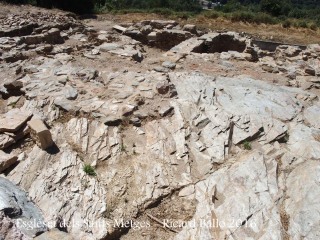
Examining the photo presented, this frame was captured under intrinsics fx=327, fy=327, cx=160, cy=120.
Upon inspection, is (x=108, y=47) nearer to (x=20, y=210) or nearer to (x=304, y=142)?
(x=304, y=142)

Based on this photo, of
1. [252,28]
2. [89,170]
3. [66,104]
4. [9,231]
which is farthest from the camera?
[252,28]

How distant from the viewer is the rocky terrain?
16.7 feet

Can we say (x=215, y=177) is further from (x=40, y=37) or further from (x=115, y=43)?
(x=40, y=37)

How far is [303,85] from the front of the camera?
977 centimetres

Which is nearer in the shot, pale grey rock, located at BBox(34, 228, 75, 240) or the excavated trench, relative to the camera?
pale grey rock, located at BBox(34, 228, 75, 240)

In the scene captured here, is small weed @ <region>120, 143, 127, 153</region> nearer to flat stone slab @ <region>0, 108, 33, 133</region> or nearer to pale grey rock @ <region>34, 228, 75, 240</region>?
flat stone slab @ <region>0, 108, 33, 133</region>

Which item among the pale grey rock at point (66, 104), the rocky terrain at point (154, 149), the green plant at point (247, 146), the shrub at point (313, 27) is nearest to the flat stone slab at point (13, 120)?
the rocky terrain at point (154, 149)

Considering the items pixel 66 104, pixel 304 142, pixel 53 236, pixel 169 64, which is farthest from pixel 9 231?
→ pixel 169 64

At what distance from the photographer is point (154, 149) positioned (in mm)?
6551

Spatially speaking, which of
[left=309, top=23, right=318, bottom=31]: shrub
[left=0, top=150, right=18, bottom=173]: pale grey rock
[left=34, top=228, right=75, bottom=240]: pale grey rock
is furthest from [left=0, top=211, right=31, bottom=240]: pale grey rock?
[left=309, top=23, right=318, bottom=31]: shrub

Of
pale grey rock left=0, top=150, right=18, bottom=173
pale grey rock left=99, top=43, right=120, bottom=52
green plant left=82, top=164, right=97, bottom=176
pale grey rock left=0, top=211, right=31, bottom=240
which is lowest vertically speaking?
pale grey rock left=99, top=43, right=120, bottom=52

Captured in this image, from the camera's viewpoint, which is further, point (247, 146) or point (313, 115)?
point (313, 115)

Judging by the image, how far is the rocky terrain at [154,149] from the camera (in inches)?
201

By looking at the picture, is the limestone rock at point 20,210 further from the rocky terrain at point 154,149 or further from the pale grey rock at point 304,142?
the pale grey rock at point 304,142
